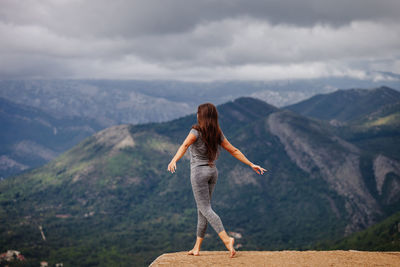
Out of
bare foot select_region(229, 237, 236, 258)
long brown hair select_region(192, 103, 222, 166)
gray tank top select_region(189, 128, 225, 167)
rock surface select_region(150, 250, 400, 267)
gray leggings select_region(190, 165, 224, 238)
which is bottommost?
rock surface select_region(150, 250, 400, 267)

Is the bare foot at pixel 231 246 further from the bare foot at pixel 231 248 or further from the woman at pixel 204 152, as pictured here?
the woman at pixel 204 152

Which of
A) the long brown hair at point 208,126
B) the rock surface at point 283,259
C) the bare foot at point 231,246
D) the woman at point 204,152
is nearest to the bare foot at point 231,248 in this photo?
the bare foot at point 231,246

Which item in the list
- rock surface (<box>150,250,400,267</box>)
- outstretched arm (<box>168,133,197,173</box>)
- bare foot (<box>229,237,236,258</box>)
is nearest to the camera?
outstretched arm (<box>168,133,197,173</box>)

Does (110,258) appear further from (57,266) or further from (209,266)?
(209,266)

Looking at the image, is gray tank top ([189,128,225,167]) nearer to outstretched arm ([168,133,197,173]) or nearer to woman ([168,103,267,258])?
woman ([168,103,267,258])

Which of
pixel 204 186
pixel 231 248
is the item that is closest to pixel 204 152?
pixel 204 186

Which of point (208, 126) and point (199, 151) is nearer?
point (208, 126)

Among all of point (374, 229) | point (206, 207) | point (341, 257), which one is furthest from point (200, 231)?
point (374, 229)

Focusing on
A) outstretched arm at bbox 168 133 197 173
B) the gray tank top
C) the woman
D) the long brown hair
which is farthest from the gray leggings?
outstretched arm at bbox 168 133 197 173

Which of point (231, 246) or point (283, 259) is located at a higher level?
point (231, 246)

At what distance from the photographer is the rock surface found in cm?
1638

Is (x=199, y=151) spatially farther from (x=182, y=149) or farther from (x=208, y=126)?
(x=208, y=126)

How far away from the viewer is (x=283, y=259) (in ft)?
56.0

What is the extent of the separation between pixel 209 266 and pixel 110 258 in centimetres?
19821
